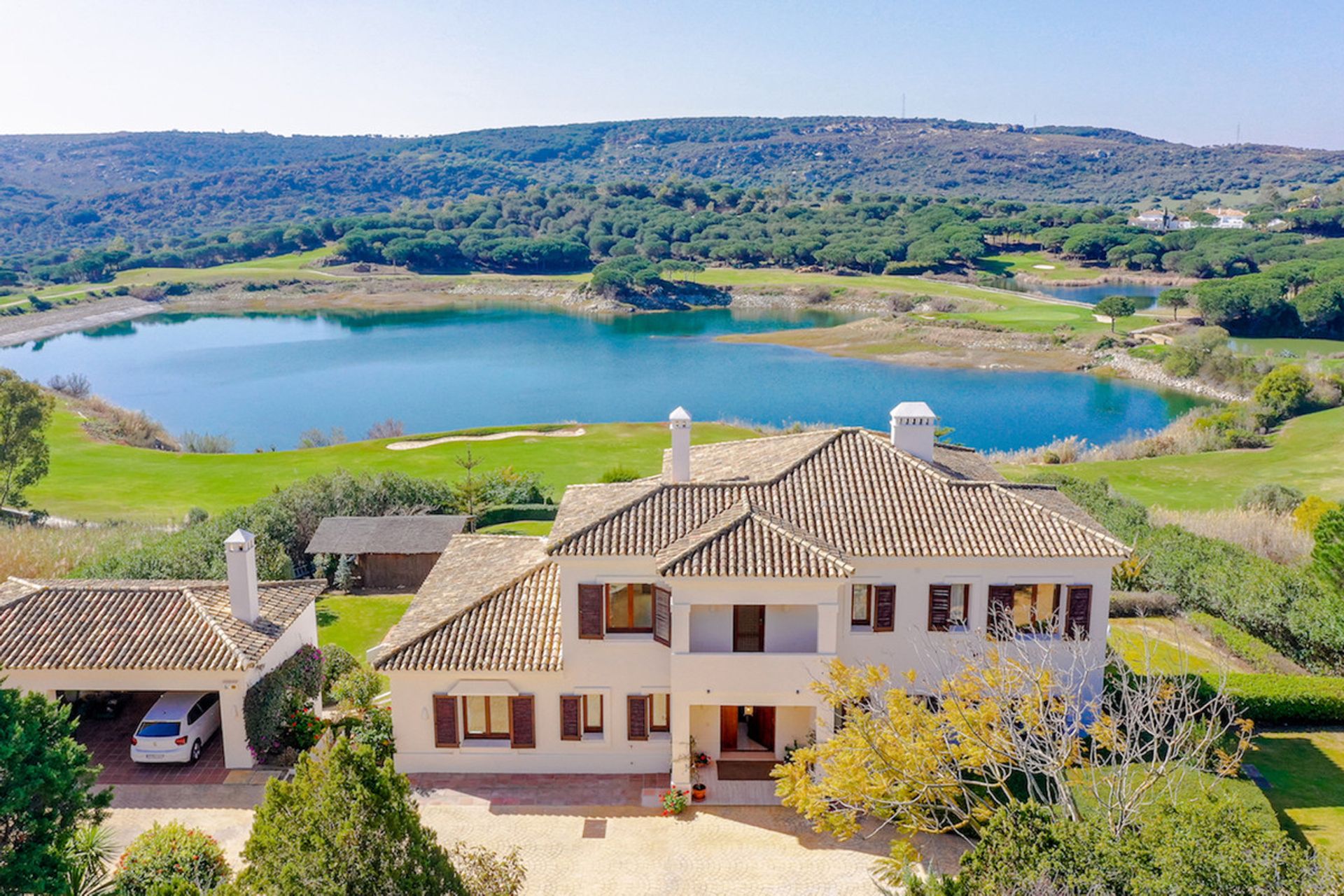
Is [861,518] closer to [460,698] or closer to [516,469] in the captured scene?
[460,698]

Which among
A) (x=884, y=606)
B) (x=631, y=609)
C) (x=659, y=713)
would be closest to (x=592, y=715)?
(x=659, y=713)

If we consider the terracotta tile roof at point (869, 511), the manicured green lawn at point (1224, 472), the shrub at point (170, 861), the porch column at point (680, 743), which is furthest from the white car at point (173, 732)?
the manicured green lawn at point (1224, 472)

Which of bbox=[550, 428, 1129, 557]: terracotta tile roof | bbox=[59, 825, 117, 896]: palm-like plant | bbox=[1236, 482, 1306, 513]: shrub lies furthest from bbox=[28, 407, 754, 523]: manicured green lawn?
bbox=[59, 825, 117, 896]: palm-like plant

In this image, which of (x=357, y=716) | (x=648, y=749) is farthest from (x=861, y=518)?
(x=357, y=716)

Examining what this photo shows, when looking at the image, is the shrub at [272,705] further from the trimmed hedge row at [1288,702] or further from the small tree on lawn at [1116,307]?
the small tree on lawn at [1116,307]

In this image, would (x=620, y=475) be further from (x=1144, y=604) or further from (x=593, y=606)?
(x=593, y=606)
